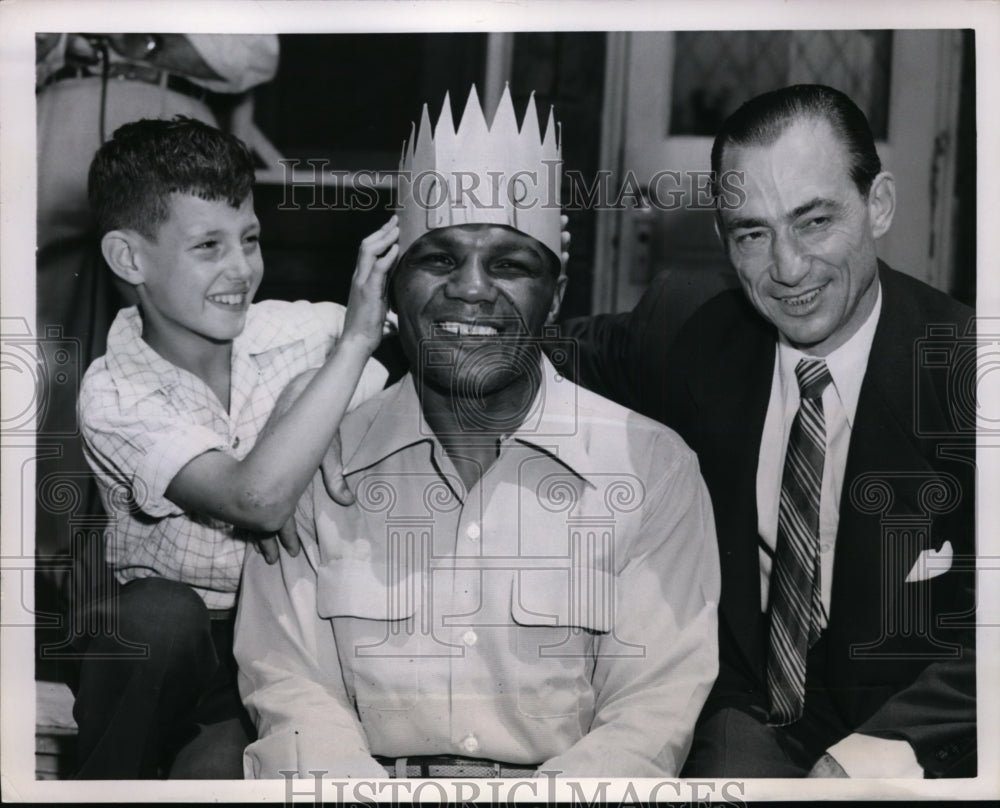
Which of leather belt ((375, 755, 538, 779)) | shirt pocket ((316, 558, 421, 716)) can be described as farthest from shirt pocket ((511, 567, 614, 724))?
shirt pocket ((316, 558, 421, 716))

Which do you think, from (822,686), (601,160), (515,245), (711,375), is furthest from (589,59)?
(822,686)

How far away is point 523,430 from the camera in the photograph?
2.74 m

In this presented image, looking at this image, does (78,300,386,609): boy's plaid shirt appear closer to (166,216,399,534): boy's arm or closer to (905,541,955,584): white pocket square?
(166,216,399,534): boy's arm

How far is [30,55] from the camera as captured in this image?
2777 mm

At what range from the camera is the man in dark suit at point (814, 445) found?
2.73m

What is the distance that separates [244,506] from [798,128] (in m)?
1.57

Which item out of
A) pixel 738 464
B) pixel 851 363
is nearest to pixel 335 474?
pixel 738 464

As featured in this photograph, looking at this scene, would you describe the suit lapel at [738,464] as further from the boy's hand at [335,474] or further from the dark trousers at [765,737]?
the boy's hand at [335,474]

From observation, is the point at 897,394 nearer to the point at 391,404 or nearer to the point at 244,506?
the point at 391,404

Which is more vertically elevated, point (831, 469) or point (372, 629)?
point (831, 469)

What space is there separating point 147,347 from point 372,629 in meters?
→ 0.86

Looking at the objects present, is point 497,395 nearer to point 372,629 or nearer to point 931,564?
point 372,629

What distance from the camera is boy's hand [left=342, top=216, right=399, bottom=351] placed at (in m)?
2.71

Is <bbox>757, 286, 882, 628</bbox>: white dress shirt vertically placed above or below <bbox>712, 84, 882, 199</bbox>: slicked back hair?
below
